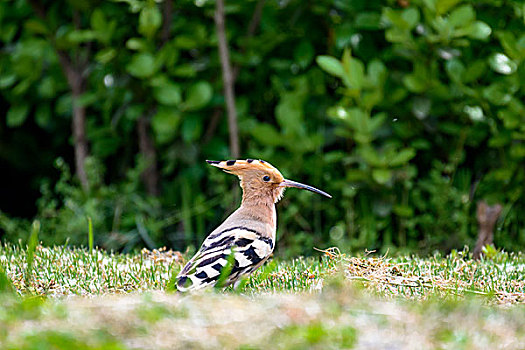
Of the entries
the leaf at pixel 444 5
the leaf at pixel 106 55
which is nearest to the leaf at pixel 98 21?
the leaf at pixel 106 55

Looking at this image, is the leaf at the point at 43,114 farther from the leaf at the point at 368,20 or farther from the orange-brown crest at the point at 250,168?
the orange-brown crest at the point at 250,168

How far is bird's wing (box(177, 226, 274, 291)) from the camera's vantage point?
381 cm

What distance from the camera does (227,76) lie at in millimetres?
6445

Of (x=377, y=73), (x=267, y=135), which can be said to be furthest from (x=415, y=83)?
(x=267, y=135)

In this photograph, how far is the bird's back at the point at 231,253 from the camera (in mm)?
3816

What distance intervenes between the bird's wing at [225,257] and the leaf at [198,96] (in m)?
2.42

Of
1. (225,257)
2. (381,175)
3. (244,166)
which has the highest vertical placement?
(244,166)

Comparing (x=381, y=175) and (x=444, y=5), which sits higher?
(x=444, y=5)

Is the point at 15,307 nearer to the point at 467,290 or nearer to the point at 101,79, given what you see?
the point at 467,290

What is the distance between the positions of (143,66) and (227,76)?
708mm

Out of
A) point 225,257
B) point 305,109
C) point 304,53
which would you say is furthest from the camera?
Result: point 305,109

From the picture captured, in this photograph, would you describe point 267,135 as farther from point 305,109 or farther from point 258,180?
point 258,180

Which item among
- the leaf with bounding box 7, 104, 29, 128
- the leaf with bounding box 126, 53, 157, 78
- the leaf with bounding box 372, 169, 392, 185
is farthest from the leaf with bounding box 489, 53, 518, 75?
the leaf with bounding box 7, 104, 29, 128

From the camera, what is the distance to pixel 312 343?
2.66 meters
